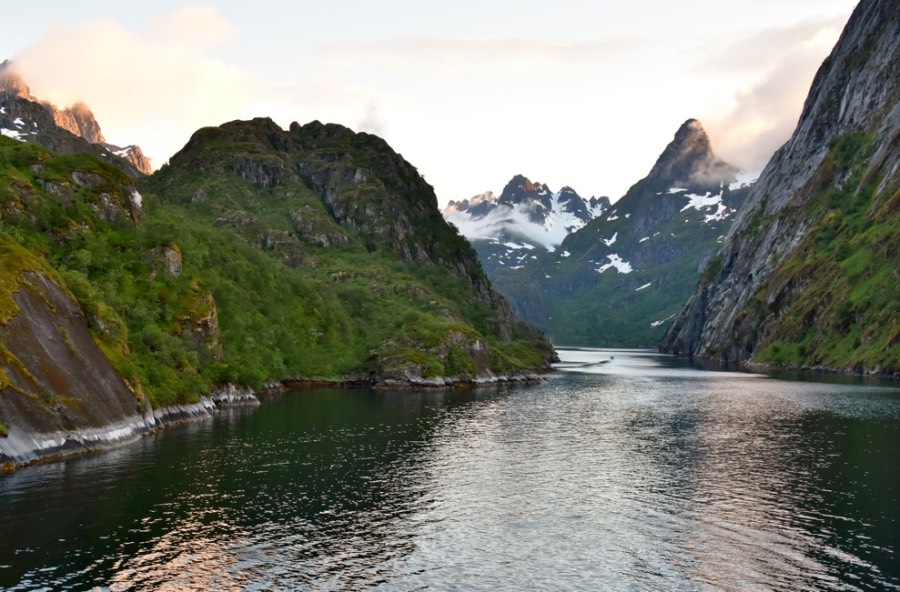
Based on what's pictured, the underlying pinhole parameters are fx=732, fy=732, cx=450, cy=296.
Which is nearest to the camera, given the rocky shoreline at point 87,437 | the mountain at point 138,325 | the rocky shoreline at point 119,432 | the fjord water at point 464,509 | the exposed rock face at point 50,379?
the fjord water at point 464,509

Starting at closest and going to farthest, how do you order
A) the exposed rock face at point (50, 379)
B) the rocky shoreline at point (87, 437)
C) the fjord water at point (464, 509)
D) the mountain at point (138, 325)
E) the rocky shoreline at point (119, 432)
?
the fjord water at point (464, 509) < the rocky shoreline at point (87, 437) < the rocky shoreline at point (119, 432) < the exposed rock face at point (50, 379) < the mountain at point (138, 325)

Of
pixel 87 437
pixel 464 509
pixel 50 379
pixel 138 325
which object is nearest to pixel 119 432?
pixel 87 437

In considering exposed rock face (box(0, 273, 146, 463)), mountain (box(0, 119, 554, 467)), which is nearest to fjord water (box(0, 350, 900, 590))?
exposed rock face (box(0, 273, 146, 463))

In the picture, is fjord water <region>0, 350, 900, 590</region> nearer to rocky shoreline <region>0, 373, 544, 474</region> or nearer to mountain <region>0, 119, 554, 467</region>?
rocky shoreline <region>0, 373, 544, 474</region>

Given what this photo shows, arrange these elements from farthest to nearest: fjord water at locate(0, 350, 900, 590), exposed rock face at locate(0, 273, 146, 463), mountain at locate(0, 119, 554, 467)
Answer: mountain at locate(0, 119, 554, 467)
exposed rock face at locate(0, 273, 146, 463)
fjord water at locate(0, 350, 900, 590)

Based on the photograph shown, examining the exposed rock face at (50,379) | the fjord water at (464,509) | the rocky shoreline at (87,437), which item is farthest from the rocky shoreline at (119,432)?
the fjord water at (464,509)

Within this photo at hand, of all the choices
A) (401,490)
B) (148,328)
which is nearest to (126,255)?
(148,328)

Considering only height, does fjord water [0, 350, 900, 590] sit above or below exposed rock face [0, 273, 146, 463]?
below

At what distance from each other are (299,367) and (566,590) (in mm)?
126652

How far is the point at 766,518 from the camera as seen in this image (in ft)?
170

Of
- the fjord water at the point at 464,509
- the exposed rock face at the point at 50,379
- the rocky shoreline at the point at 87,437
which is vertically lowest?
the fjord water at the point at 464,509

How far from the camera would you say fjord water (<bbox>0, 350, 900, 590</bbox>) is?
40125mm

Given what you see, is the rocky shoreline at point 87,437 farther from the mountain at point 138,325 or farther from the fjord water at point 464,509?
the fjord water at point 464,509

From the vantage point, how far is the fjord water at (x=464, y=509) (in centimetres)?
4012
